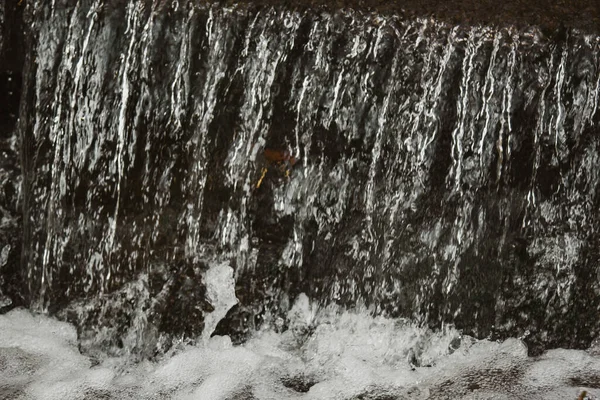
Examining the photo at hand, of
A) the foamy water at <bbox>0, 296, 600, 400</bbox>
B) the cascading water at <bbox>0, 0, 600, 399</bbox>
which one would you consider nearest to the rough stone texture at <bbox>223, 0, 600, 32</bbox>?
the cascading water at <bbox>0, 0, 600, 399</bbox>

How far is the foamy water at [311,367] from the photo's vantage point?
3.51 m

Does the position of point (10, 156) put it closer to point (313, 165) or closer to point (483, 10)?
point (313, 165)

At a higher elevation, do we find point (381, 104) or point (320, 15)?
point (320, 15)

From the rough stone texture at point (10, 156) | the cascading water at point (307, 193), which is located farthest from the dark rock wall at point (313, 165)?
the rough stone texture at point (10, 156)

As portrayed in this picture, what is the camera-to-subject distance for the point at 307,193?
3.79 m

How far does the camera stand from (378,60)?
11.9 ft

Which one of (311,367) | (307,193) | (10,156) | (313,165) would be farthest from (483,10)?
(10,156)

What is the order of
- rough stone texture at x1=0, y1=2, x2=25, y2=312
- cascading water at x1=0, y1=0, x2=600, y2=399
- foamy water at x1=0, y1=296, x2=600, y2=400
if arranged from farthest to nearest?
rough stone texture at x1=0, y1=2, x2=25, y2=312, cascading water at x1=0, y1=0, x2=600, y2=399, foamy water at x1=0, y1=296, x2=600, y2=400

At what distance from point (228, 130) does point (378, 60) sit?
2.29 ft

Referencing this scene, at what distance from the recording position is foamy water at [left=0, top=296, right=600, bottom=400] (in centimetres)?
351

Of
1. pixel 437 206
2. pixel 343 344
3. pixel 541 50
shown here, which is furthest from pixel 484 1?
pixel 343 344

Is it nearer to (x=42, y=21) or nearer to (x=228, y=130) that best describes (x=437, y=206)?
(x=228, y=130)

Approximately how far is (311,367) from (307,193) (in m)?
0.74

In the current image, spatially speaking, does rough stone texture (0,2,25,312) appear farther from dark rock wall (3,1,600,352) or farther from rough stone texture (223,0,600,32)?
rough stone texture (223,0,600,32)
